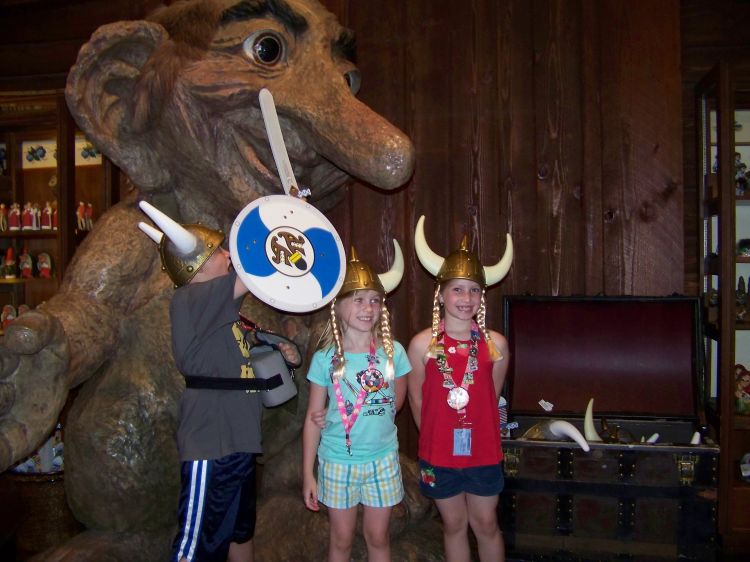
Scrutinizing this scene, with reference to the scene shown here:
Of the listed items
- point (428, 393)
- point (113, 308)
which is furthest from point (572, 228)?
point (113, 308)

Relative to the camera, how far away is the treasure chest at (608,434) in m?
2.25

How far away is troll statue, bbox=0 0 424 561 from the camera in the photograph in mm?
1854

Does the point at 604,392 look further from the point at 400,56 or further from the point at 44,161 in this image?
the point at 44,161

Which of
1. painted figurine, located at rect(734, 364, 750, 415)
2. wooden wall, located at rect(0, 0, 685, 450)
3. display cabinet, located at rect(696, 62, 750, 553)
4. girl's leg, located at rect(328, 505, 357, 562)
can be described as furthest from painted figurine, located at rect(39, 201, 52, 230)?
painted figurine, located at rect(734, 364, 750, 415)

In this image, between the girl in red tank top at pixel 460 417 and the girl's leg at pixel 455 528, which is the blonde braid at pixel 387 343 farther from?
the girl's leg at pixel 455 528

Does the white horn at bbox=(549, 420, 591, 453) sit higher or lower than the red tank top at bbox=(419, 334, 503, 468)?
lower

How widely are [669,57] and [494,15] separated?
30.4 inches

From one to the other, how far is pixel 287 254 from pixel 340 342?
1.32 ft

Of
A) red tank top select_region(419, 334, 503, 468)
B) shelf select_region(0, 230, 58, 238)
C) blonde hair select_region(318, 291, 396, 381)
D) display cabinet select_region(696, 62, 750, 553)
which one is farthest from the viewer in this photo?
shelf select_region(0, 230, 58, 238)

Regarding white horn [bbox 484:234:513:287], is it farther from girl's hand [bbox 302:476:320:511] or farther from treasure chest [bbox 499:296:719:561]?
girl's hand [bbox 302:476:320:511]

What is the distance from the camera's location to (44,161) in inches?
143

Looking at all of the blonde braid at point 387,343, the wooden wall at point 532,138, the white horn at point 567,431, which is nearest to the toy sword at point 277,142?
the blonde braid at point 387,343

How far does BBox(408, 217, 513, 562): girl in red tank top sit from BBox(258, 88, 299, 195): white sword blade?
0.62m

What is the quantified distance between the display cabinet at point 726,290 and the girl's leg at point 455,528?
127 cm
